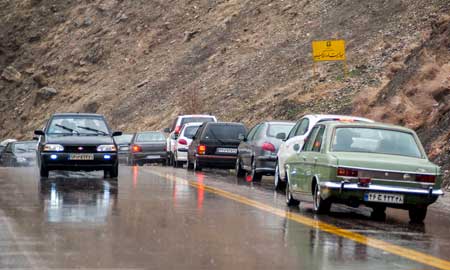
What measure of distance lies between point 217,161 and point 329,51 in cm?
1224

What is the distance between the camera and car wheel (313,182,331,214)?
15.3m

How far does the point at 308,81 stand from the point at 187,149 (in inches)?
425

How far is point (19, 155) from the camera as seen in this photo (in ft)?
128

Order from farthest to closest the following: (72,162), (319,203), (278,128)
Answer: (278,128), (72,162), (319,203)

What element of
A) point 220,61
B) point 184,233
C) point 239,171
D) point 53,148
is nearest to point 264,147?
point 239,171

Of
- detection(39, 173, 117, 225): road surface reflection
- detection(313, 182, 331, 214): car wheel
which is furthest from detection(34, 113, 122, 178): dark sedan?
detection(313, 182, 331, 214): car wheel

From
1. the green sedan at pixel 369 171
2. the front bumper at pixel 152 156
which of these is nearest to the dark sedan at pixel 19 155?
the front bumper at pixel 152 156

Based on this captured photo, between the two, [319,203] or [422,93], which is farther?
[422,93]

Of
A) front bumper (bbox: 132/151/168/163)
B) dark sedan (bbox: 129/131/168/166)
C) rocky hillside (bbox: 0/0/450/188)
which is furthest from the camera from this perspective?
front bumper (bbox: 132/151/168/163)

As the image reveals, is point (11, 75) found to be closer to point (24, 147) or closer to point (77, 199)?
point (24, 147)

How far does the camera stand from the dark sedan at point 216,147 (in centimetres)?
3041

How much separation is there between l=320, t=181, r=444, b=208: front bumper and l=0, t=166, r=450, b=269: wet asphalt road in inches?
13.4

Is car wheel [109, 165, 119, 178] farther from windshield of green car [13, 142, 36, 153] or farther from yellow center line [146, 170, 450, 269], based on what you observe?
windshield of green car [13, 142, 36, 153]

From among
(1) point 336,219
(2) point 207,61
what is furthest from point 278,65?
(1) point 336,219
